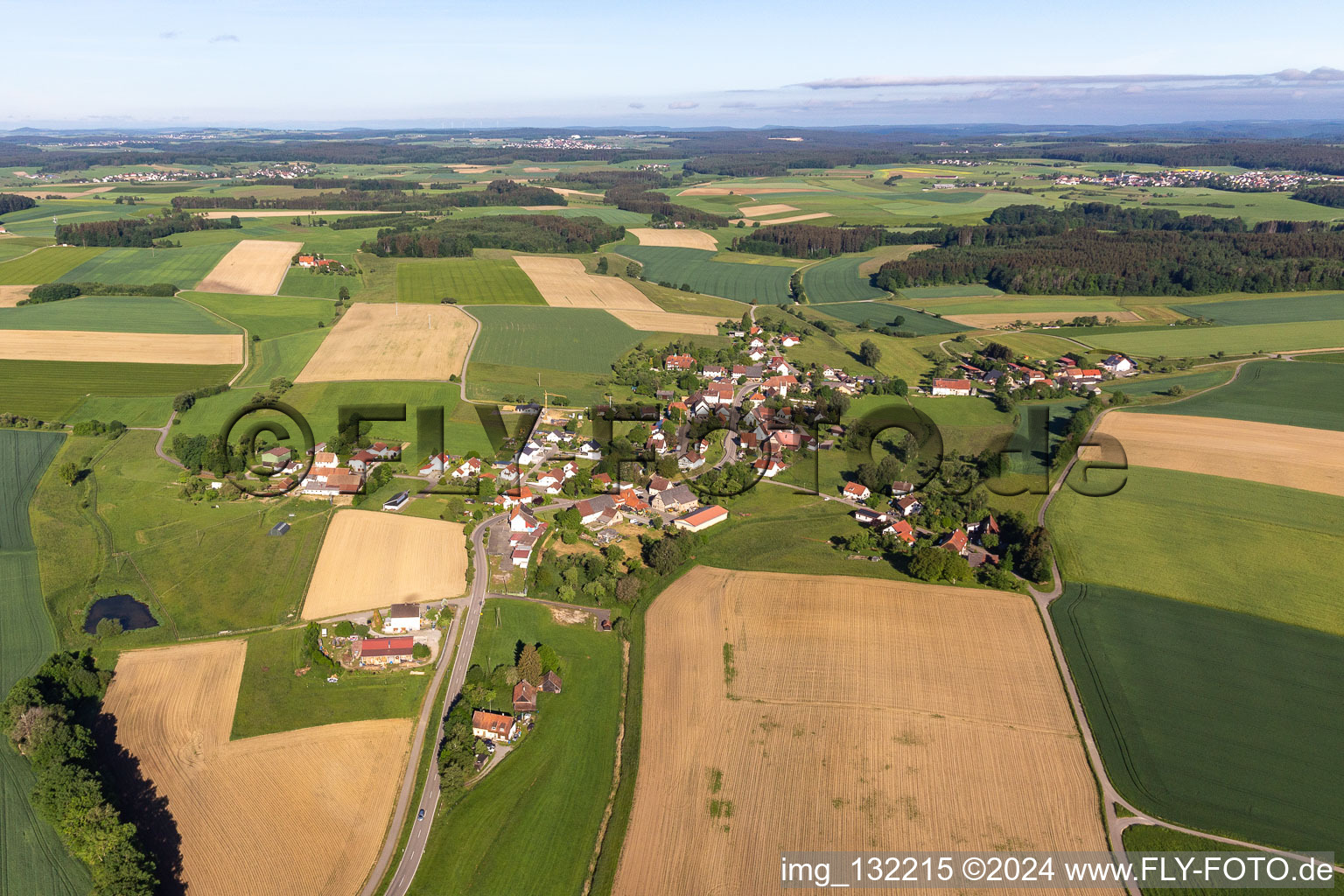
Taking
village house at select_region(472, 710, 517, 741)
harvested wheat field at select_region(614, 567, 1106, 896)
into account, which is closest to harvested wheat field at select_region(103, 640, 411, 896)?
village house at select_region(472, 710, 517, 741)

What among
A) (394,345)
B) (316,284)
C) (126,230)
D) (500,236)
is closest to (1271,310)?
(394,345)

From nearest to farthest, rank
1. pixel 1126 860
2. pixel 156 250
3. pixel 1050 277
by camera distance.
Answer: pixel 1126 860 → pixel 1050 277 → pixel 156 250

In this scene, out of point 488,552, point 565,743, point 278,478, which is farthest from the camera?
point 278,478

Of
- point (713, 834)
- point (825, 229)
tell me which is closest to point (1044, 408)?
point (713, 834)

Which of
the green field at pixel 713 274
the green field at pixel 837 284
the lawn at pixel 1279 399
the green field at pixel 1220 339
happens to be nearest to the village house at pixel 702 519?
the lawn at pixel 1279 399

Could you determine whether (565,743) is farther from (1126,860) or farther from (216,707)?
(1126,860)

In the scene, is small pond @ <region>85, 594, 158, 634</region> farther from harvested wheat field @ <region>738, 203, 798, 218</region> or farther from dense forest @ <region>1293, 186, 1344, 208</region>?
dense forest @ <region>1293, 186, 1344, 208</region>
